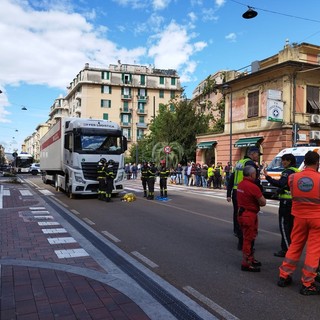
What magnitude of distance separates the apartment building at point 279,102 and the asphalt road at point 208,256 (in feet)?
44.5

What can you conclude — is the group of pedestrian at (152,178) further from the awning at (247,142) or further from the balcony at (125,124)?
the balcony at (125,124)

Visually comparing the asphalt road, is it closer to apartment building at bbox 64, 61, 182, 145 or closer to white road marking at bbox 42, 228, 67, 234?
white road marking at bbox 42, 228, 67, 234

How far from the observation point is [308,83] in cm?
2659

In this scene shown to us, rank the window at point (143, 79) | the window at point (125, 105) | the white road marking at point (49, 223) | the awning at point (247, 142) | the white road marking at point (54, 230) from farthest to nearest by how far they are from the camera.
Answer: the window at point (143, 79), the window at point (125, 105), the awning at point (247, 142), the white road marking at point (49, 223), the white road marking at point (54, 230)

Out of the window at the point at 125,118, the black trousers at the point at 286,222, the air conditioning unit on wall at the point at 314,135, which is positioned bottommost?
the black trousers at the point at 286,222

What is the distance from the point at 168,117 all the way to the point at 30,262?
36.0 metres

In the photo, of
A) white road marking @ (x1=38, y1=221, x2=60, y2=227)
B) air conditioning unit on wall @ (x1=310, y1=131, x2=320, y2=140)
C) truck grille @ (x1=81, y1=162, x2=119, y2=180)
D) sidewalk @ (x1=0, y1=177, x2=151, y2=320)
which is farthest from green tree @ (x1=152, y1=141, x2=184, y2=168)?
sidewalk @ (x1=0, y1=177, x2=151, y2=320)

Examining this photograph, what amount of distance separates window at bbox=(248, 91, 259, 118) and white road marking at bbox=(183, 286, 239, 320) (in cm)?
2468

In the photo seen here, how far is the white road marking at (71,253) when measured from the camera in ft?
21.4

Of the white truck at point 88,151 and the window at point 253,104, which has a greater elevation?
the window at point 253,104

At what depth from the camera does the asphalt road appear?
14.7 feet

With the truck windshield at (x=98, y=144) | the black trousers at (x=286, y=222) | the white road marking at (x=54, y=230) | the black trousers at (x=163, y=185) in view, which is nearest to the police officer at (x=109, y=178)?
the truck windshield at (x=98, y=144)

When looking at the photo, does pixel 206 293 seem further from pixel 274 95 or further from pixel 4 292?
pixel 274 95

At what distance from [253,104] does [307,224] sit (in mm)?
24813
